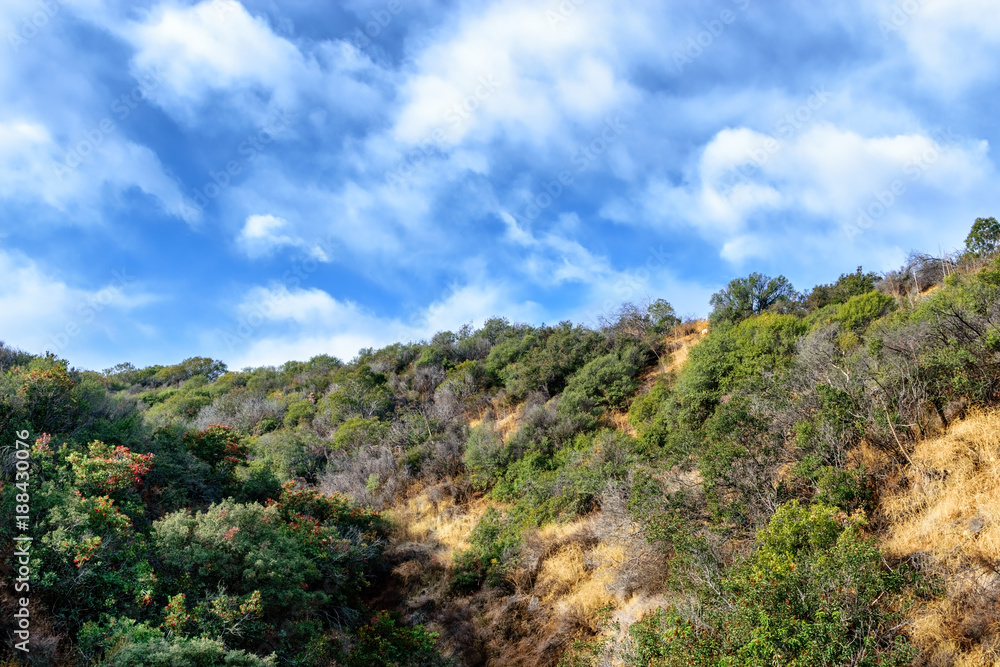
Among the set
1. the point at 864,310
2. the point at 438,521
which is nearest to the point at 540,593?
the point at 438,521

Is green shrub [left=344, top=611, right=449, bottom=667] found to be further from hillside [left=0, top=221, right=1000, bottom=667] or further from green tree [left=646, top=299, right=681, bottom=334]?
green tree [left=646, top=299, right=681, bottom=334]

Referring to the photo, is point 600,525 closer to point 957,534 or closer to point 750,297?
point 957,534

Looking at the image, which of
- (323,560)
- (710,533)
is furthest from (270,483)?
(710,533)

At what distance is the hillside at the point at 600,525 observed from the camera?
6.16 meters

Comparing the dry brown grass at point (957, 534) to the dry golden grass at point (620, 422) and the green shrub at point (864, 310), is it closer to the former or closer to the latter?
the green shrub at point (864, 310)

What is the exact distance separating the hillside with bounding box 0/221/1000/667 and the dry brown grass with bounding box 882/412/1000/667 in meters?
0.04

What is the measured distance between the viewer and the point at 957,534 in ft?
25.1

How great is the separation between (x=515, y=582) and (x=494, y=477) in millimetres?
6600

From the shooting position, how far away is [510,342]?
31938 mm

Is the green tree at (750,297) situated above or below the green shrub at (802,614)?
above

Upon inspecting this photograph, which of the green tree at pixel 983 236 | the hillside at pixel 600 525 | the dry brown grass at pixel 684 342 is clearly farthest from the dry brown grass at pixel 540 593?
the green tree at pixel 983 236

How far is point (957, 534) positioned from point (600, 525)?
7.20 metres

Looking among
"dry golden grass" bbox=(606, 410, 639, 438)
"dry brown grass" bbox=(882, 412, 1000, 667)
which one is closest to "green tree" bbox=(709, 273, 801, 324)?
"dry golden grass" bbox=(606, 410, 639, 438)

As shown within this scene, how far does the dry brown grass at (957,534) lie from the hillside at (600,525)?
0.12 feet
